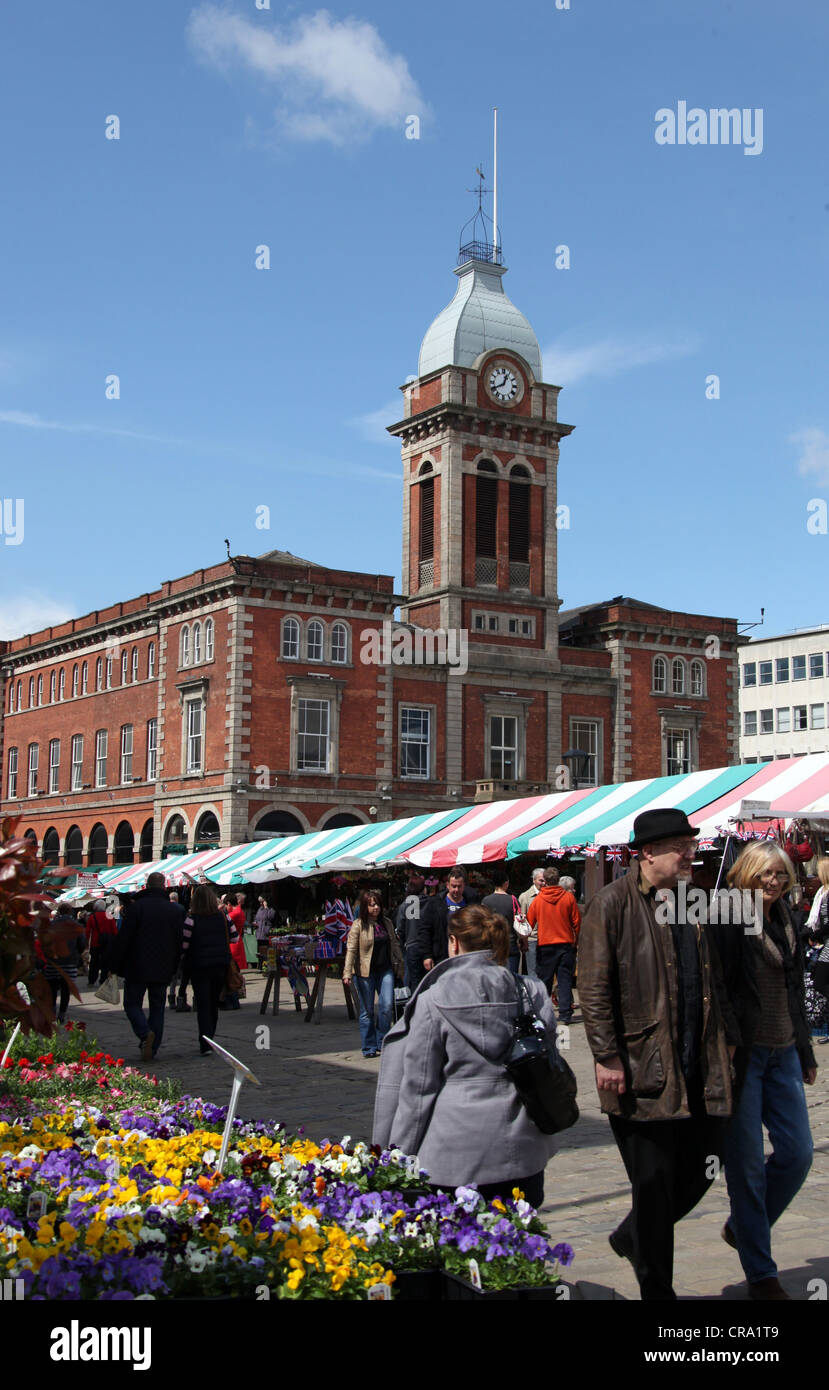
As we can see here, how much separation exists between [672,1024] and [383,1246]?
1395mm

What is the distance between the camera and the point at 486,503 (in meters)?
56.4

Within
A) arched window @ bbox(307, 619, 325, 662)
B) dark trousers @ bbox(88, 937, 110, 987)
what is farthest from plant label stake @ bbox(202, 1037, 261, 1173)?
arched window @ bbox(307, 619, 325, 662)

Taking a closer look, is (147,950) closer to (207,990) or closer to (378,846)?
(207,990)

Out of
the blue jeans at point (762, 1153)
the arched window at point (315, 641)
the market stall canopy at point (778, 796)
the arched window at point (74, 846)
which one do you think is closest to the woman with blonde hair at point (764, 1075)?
the blue jeans at point (762, 1153)

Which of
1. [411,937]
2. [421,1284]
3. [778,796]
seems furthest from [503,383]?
[421,1284]

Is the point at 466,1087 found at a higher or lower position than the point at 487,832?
lower

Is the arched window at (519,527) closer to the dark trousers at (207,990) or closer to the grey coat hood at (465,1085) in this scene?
the dark trousers at (207,990)

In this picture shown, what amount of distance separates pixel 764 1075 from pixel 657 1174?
87cm

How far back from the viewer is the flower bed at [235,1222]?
4168 mm

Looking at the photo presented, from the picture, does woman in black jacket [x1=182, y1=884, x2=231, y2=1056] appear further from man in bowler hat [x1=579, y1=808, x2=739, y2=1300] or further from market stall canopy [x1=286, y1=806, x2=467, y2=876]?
market stall canopy [x1=286, y1=806, x2=467, y2=876]

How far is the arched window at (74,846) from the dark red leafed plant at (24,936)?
184ft

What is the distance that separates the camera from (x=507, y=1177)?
5125mm

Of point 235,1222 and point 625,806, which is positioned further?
Answer: point 625,806

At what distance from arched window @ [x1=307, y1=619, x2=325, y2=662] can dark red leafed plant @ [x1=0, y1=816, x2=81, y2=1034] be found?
152ft
